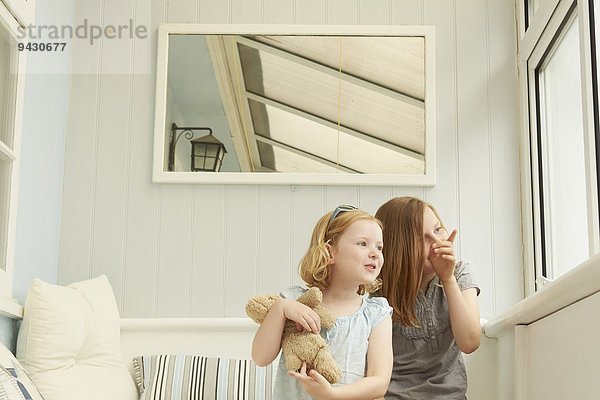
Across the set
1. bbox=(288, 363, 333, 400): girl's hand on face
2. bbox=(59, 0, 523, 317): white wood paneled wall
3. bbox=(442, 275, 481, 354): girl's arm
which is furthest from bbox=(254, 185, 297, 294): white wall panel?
bbox=(288, 363, 333, 400): girl's hand on face

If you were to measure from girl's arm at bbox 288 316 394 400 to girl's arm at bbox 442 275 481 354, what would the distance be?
0.25 meters

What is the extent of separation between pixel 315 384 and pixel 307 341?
0.31 ft

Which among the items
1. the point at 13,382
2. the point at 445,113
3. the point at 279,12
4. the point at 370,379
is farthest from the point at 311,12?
the point at 13,382

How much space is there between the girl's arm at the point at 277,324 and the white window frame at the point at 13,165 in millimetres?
854

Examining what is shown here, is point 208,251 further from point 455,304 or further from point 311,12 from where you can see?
point 455,304

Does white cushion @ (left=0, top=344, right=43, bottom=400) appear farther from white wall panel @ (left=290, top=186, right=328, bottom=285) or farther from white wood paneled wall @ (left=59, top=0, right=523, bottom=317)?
white wall panel @ (left=290, top=186, right=328, bottom=285)

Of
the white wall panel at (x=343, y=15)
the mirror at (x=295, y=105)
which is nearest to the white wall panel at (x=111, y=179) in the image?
the mirror at (x=295, y=105)

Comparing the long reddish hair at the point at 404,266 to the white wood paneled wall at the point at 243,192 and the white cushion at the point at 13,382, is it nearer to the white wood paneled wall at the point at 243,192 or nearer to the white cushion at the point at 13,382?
the white wood paneled wall at the point at 243,192

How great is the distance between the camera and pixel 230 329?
2.85 m

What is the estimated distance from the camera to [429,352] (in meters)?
2.25

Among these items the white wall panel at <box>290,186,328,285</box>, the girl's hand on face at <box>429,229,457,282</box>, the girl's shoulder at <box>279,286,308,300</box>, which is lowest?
the girl's shoulder at <box>279,286,308,300</box>

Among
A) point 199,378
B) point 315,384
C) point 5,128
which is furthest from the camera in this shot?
point 199,378

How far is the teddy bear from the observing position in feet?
5.92

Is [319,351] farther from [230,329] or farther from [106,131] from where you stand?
[106,131]
